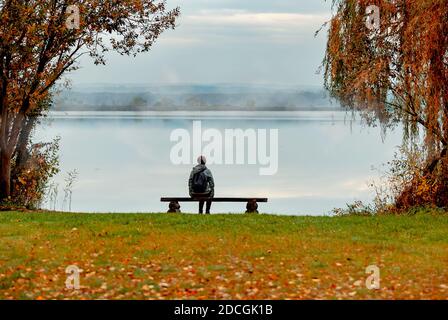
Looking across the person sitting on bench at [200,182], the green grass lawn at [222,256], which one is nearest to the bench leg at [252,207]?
the person sitting on bench at [200,182]

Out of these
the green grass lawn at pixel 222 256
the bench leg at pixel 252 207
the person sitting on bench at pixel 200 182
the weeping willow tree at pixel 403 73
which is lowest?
the green grass lawn at pixel 222 256

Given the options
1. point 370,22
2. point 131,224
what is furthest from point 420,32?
point 131,224

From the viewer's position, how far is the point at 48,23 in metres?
22.3

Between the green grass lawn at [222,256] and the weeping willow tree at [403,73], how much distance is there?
2.44 metres

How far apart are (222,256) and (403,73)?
10.1m

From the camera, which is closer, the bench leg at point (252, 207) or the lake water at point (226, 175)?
the bench leg at point (252, 207)

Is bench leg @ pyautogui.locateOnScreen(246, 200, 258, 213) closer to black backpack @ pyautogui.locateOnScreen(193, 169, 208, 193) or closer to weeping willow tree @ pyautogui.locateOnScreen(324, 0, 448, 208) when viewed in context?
black backpack @ pyautogui.locateOnScreen(193, 169, 208, 193)

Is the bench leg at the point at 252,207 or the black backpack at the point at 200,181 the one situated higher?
the black backpack at the point at 200,181

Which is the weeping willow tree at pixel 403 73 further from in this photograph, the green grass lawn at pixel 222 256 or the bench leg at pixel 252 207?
the bench leg at pixel 252 207

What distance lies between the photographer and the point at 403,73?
22422 millimetres

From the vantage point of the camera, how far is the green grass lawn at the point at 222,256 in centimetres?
1236

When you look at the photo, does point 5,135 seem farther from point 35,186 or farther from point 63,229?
point 63,229

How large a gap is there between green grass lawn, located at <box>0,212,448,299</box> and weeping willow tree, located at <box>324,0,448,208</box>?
2.44 meters

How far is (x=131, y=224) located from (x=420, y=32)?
353 inches
